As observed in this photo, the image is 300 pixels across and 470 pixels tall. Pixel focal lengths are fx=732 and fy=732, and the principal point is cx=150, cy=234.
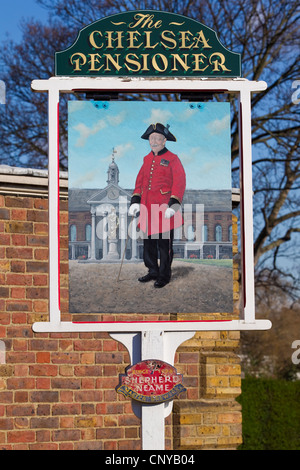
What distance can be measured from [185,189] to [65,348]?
2362 mm

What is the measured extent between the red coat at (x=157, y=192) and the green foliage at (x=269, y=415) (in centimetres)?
731

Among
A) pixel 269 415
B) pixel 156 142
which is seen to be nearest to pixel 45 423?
pixel 156 142

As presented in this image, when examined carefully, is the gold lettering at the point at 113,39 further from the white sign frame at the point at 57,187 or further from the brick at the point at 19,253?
the brick at the point at 19,253

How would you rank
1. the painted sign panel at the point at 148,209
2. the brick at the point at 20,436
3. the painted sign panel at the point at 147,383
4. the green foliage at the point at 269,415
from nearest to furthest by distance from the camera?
the painted sign panel at the point at 147,383 < the painted sign panel at the point at 148,209 < the brick at the point at 20,436 < the green foliage at the point at 269,415

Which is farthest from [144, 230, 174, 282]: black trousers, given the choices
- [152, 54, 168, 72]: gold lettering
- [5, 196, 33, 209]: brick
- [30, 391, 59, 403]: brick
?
[30, 391, 59, 403]: brick

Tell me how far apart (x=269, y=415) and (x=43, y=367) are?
6.47 m

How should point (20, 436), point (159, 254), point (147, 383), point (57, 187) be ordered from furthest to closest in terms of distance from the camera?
point (20, 436), point (159, 254), point (57, 187), point (147, 383)

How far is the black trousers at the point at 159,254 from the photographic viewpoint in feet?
18.6

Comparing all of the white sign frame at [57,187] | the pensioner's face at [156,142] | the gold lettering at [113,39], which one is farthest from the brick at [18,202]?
the gold lettering at [113,39]

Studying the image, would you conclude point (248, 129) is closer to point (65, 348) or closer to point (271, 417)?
point (65, 348)

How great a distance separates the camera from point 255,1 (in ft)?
48.1

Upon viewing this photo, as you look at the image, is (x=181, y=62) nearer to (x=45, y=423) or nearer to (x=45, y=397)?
(x=45, y=397)

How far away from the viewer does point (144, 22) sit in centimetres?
574

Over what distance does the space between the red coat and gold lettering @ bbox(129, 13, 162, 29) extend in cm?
99
